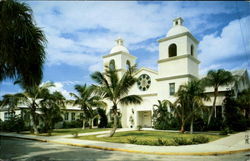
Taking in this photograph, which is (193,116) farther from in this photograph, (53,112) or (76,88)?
(76,88)

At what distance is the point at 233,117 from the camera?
1995cm

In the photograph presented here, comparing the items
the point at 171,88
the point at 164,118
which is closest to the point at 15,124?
the point at 164,118

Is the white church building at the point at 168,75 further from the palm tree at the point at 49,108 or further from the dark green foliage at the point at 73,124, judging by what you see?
the dark green foliage at the point at 73,124

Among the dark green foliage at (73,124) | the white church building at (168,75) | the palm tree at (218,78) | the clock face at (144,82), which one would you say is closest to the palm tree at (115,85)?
the palm tree at (218,78)

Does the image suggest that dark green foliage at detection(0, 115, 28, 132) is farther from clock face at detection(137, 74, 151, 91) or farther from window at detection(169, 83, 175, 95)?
window at detection(169, 83, 175, 95)

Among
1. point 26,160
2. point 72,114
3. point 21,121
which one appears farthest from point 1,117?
point 26,160

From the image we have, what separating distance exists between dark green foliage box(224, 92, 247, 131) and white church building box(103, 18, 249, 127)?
1.84m

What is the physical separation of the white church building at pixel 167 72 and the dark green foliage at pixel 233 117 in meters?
1.84

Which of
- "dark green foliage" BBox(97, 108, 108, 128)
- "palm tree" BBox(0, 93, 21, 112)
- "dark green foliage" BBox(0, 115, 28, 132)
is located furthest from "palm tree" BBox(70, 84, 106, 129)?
"palm tree" BBox(0, 93, 21, 112)

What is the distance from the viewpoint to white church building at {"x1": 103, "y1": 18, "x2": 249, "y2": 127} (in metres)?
23.3

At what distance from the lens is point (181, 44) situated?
938 inches

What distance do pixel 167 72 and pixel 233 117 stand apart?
882cm

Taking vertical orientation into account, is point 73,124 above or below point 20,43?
below

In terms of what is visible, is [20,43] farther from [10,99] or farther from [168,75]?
[168,75]
